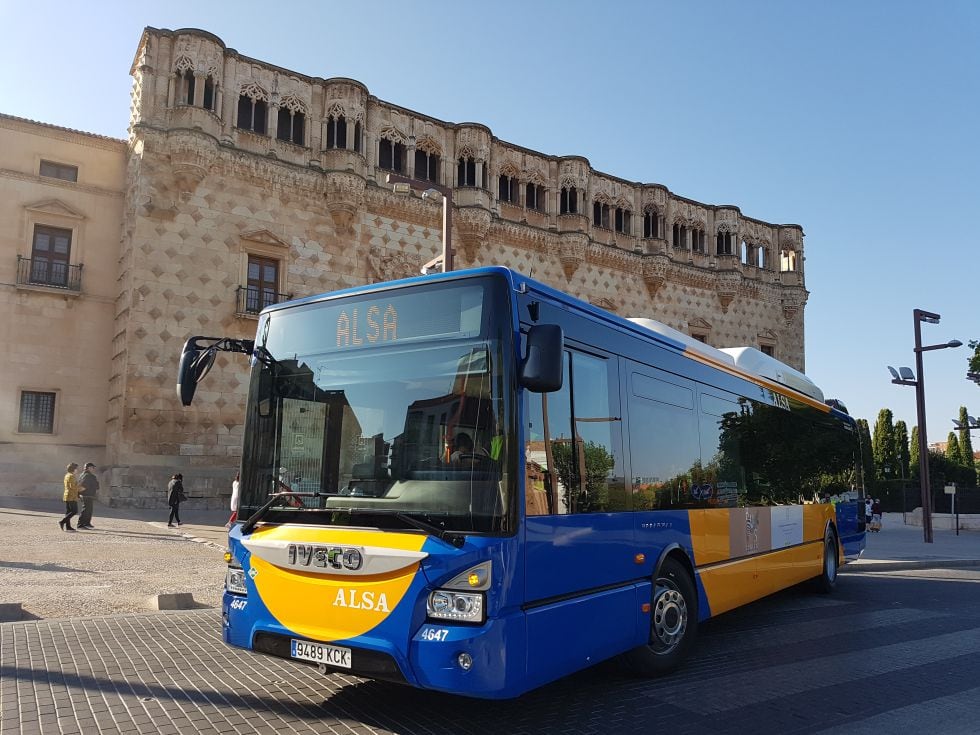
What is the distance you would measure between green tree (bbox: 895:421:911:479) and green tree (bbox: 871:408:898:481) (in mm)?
444

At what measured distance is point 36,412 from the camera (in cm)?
2342

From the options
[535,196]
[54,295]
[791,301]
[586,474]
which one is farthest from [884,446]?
[586,474]

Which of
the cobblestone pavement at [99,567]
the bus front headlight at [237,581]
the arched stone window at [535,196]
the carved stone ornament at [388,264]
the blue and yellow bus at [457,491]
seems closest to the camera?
the blue and yellow bus at [457,491]

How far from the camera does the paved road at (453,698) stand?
464 centimetres

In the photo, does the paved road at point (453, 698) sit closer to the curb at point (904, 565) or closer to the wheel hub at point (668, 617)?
the wheel hub at point (668, 617)

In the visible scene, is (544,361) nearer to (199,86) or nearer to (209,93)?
(199,86)

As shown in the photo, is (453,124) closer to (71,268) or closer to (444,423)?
(71,268)

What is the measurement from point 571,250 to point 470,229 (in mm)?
5206

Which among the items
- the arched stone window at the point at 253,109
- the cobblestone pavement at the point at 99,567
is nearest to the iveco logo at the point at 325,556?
the cobblestone pavement at the point at 99,567

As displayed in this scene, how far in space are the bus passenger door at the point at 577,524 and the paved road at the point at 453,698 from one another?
0.54m

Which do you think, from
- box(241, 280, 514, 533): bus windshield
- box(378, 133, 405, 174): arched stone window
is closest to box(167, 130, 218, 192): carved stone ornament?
box(378, 133, 405, 174): arched stone window

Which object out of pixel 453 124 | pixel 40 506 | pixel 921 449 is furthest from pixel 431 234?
pixel 921 449

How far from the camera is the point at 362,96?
26.9 m

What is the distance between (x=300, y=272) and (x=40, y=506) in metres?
10.5
